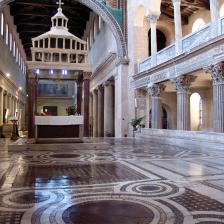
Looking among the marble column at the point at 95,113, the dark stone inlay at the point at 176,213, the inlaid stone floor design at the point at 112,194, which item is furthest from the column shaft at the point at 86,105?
the dark stone inlay at the point at 176,213

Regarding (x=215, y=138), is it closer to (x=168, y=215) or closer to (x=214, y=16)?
(x=214, y=16)

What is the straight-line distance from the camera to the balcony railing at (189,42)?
1242 cm

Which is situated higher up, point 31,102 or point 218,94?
point 218,94

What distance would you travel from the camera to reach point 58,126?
14.8m

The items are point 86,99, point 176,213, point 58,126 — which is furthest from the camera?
point 86,99

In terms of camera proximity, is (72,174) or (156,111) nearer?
(72,174)

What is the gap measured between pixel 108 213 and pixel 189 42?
12511 mm

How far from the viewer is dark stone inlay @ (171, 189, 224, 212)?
12.1ft

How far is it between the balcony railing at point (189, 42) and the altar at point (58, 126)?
587 cm

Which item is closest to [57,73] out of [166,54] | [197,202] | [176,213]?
[166,54]

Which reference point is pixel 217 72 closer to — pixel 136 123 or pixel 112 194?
pixel 136 123

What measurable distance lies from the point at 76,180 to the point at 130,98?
15.9 m

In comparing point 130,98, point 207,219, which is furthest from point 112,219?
point 130,98

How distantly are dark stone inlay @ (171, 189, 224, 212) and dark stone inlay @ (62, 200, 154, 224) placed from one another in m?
0.55
